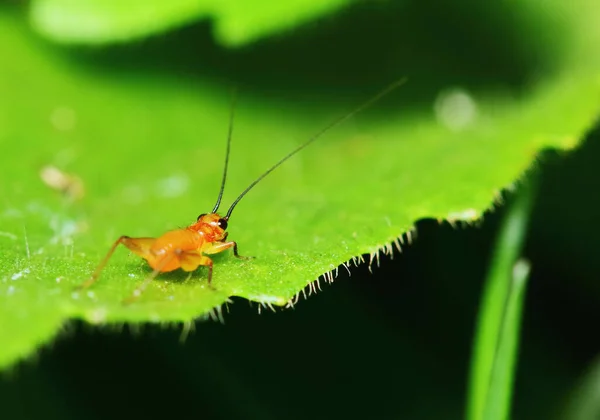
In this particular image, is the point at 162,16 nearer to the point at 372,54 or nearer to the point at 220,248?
the point at 220,248

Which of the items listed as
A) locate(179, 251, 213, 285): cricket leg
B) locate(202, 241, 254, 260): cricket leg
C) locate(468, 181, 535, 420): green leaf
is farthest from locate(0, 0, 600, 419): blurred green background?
locate(179, 251, 213, 285): cricket leg

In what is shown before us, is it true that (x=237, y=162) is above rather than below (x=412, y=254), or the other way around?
above

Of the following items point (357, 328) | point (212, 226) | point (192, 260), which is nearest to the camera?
point (192, 260)

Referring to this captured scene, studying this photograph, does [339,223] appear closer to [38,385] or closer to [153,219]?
[153,219]

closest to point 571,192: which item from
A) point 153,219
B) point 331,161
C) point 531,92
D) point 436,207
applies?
point 531,92

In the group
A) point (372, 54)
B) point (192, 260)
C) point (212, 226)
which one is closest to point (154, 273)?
point (192, 260)

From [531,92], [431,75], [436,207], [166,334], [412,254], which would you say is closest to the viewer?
[436,207]

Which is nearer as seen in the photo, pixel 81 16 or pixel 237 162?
pixel 81 16
